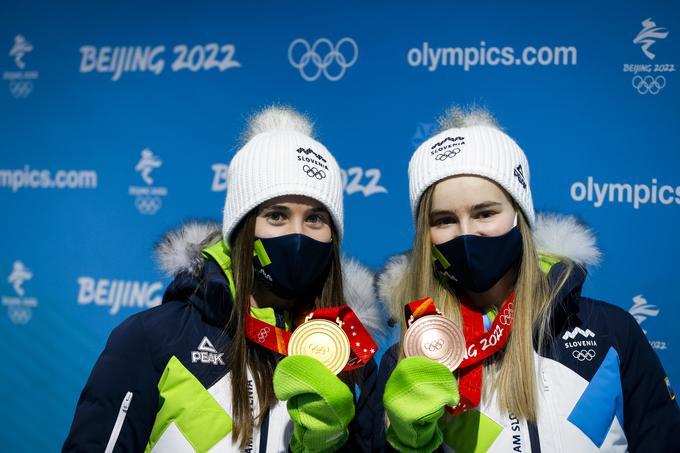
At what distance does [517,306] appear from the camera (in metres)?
1.70

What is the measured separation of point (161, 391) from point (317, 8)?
2.12 m

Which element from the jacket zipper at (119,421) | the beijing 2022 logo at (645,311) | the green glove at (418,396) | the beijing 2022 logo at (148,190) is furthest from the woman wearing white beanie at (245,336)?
the beijing 2022 logo at (645,311)

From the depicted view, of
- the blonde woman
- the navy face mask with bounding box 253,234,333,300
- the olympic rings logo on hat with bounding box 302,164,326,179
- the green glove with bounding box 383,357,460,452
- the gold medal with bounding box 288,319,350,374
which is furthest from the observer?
the olympic rings logo on hat with bounding box 302,164,326,179

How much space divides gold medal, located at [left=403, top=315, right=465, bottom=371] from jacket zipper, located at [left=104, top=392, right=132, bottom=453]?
2.49 feet

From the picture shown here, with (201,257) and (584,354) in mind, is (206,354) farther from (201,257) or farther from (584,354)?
(584,354)

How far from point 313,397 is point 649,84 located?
2.26 meters

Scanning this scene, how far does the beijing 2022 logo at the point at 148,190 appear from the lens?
3.12m

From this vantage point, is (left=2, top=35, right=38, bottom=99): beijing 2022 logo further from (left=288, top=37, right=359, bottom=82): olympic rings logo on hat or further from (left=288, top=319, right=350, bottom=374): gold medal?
(left=288, top=319, right=350, bottom=374): gold medal

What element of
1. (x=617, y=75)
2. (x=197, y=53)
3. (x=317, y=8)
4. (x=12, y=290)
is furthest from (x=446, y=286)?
(x=12, y=290)

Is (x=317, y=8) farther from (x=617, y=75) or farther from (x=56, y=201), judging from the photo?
(x=56, y=201)

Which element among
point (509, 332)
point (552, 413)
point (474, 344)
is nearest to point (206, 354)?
point (474, 344)

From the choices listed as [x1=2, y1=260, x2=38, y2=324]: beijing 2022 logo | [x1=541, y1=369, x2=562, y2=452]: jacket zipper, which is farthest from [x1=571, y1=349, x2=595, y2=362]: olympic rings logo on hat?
[x1=2, y1=260, x2=38, y2=324]: beijing 2022 logo

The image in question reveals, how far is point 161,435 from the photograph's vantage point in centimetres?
162

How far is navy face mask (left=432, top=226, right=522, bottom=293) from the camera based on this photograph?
5.41 feet
